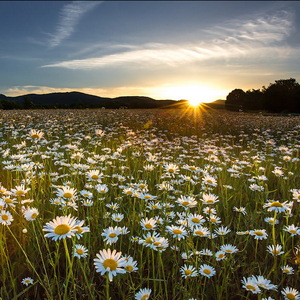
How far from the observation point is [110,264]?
1.41m

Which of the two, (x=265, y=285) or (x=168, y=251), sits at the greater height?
(x=265, y=285)

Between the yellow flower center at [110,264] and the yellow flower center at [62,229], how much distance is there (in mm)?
287

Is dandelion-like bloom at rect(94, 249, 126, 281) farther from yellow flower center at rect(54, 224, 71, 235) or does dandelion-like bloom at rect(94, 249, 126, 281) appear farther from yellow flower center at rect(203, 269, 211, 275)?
yellow flower center at rect(203, 269, 211, 275)

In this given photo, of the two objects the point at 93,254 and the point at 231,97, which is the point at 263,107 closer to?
the point at 231,97

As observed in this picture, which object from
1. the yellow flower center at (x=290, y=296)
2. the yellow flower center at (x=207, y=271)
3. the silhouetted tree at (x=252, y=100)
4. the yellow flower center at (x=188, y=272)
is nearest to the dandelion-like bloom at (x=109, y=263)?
the yellow flower center at (x=188, y=272)

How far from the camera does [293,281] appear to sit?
236 centimetres

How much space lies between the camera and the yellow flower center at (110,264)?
1.40 metres

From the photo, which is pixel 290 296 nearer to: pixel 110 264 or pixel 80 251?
pixel 110 264

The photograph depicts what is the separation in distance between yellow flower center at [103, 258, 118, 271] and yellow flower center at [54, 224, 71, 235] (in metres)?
0.29

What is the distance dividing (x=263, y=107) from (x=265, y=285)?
66.0 m

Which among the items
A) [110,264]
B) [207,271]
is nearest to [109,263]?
[110,264]

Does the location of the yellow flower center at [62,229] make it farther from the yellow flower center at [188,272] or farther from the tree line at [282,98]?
the tree line at [282,98]

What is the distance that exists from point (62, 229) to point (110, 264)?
0.35 meters

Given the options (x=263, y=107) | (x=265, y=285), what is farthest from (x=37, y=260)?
(x=263, y=107)
